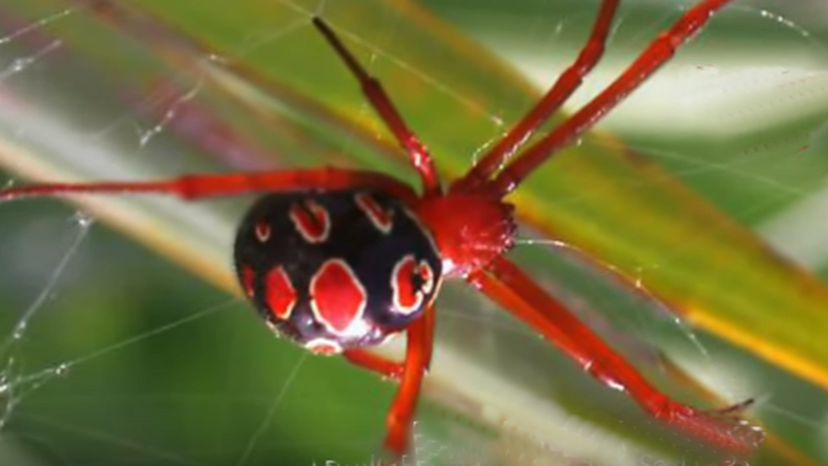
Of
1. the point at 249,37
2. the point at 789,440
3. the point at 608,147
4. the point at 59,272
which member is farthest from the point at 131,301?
the point at 789,440

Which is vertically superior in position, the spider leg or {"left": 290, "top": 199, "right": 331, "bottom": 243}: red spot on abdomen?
{"left": 290, "top": 199, "right": 331, "bottom": 243}: red spot on abdomen

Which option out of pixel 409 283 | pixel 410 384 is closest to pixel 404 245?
pixel 409 283

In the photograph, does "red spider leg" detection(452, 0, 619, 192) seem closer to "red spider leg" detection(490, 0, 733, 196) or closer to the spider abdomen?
"red spider leg" detection(490, 0, 733, 196)

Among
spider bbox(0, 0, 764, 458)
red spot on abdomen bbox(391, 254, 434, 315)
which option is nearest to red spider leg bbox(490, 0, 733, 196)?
spider bbox(0, 0, 764, 458)

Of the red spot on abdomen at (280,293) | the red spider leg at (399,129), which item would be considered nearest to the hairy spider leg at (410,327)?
the red spider leg at (399,129)

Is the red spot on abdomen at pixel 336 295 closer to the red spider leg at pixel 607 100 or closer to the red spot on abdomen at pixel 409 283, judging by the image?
the red spot on abdomen at pixel 409 283

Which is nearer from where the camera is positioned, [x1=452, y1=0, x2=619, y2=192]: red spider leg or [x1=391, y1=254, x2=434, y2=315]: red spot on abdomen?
[x1=391, y1=254, x2=434, y2=315]: red spot on abdomen

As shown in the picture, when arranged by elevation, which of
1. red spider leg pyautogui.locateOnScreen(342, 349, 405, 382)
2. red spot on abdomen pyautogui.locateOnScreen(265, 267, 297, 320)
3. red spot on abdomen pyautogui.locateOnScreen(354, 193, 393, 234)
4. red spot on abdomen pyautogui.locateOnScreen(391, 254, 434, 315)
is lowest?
red spider leg pyautogui.locateOnScreen(342, 349, 405, 382)
